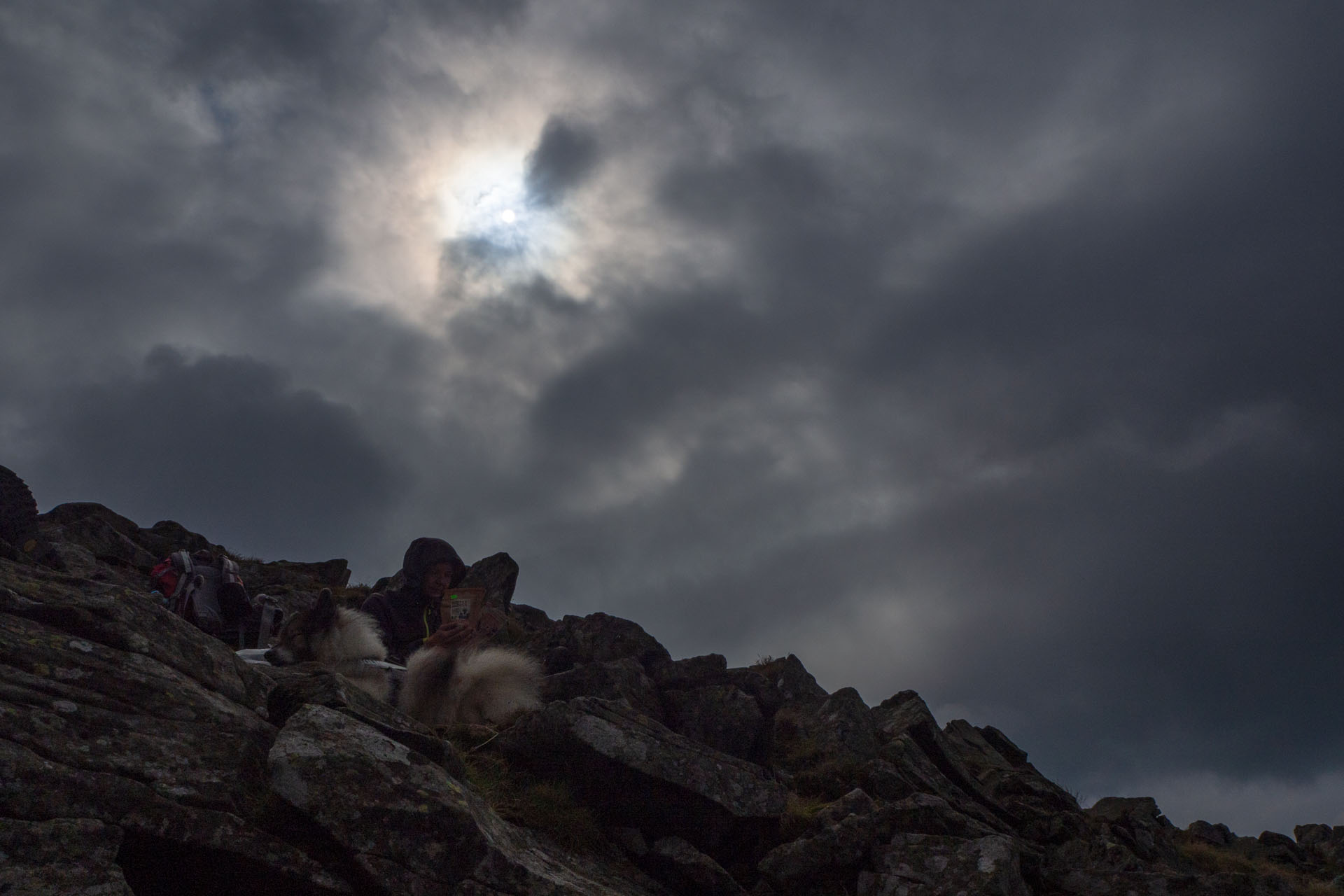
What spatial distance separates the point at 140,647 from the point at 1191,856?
75.3 feet

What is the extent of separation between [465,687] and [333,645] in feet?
6.10

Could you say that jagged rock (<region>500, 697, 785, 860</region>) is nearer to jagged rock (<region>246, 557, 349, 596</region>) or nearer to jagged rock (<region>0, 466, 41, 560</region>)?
jagged rock (<region>0, 466, 41, 560</region>)

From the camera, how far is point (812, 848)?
9.38 meters

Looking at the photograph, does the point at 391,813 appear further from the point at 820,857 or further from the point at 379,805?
the point at 820,857

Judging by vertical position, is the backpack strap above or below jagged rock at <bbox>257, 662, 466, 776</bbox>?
above

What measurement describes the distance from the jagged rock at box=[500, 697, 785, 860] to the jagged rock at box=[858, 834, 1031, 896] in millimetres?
1476

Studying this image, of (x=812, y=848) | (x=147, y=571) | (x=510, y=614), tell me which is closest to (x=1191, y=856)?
(x=812, y=848)

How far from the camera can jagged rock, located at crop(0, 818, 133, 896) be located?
4605 mm

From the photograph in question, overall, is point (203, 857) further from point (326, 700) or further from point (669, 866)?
point (669, 866)

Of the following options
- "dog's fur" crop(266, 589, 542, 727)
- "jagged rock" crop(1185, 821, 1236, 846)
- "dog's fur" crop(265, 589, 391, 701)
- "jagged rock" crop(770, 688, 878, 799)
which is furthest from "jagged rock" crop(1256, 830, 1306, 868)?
"dog's fur" crop(265, 589, 391, 701)

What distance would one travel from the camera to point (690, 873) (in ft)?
29.0

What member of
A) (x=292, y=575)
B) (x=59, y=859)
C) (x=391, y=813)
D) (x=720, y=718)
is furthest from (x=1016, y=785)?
(x=292, y=575)

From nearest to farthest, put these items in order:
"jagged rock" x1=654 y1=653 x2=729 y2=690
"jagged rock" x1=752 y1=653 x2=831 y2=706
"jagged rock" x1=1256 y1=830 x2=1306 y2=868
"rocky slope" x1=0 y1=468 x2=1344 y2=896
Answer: "rocky slope" x1=0 y1=468 x2=1344 y2=896 < "jagged rock" x1=654 y1=653 x2=729 y2=690 < "jagged rock" x1=752 y1=653 x2=831 y2=706 < "jagged rock" x1=1256 y1=830 x2=1306 y2=868

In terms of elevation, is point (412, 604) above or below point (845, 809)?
above
